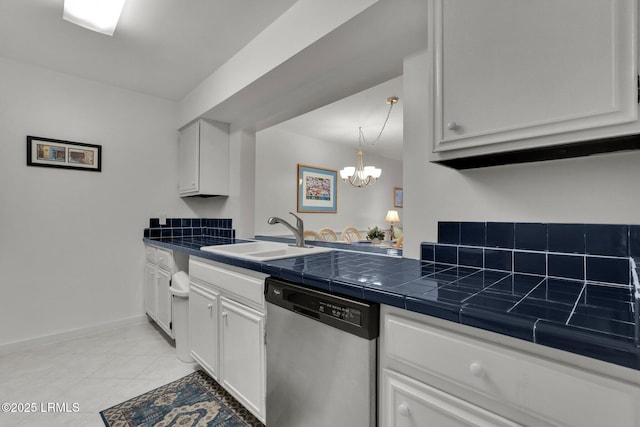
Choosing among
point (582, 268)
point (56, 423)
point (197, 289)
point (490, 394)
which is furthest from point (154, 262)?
point (582, 268)

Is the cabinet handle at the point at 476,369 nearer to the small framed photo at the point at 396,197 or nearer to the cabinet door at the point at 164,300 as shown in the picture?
the cabinet door at the point at 164,300

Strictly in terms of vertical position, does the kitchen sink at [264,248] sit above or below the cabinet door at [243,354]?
above

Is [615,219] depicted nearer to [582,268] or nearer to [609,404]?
[582,268]

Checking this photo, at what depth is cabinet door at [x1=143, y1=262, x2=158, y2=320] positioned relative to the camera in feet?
8.77

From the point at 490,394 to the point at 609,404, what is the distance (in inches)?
8.3

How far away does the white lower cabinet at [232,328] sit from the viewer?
55.9 inches

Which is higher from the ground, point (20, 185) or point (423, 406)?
point (20, 185)

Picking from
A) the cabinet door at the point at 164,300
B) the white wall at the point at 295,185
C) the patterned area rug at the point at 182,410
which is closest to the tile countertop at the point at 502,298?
the patterned area rug at the point at 182,410

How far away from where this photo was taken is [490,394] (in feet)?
2.31

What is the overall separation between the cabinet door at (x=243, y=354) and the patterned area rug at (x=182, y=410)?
14 centimetres

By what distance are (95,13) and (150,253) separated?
192 centimetres

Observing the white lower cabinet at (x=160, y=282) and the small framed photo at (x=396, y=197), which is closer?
the white lower cabinet at (x=160, y=282)

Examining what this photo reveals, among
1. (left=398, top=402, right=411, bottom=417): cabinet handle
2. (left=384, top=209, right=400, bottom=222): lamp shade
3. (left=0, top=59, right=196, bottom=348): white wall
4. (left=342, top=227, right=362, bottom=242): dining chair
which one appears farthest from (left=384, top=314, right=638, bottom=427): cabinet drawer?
(left=384, top=209, right=400, bottom=222): lamp shade

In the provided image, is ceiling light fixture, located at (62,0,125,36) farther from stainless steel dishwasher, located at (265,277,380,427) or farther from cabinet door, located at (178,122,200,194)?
stainless steel dishwasher, located at (265,277,380,427)
